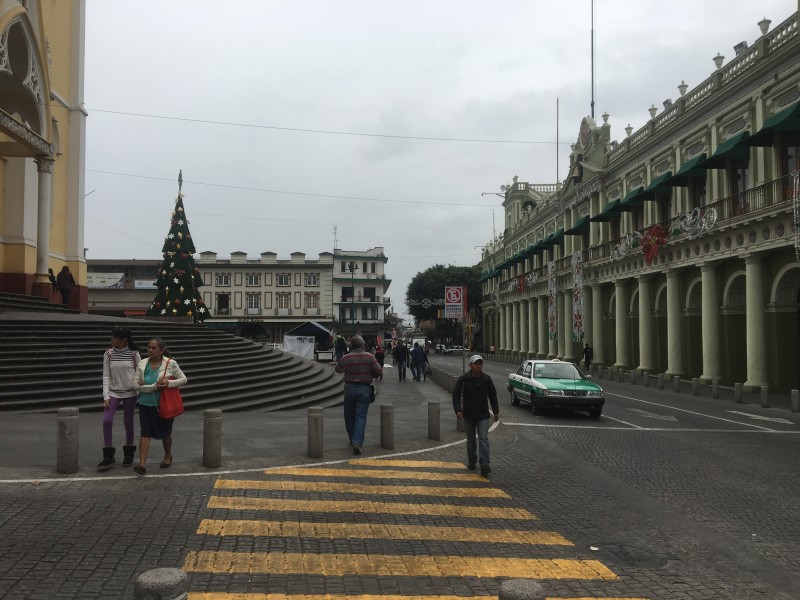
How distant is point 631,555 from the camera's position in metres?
6.11

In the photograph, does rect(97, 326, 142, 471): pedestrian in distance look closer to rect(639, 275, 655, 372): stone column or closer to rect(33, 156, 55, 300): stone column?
rect(33, 156, 55, 300): stone column

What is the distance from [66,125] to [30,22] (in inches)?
281

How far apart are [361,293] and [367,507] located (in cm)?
7736

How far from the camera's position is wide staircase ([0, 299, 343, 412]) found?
13648mm

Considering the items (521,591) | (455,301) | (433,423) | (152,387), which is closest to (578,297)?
(455,301)

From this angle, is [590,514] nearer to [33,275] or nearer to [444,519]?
[444,519]

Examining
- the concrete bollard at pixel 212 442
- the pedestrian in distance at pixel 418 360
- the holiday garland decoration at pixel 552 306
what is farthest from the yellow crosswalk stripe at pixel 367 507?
the holiday garland decoration at pixel 552 306

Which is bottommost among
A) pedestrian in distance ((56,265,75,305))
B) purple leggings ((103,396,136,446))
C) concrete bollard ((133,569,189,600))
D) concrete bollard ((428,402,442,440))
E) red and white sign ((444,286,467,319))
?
concrete bollard ((428,402,442,440))

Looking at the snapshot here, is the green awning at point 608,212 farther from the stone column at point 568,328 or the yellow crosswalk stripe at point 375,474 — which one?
the yellow crosswalk stripe at point 375,474

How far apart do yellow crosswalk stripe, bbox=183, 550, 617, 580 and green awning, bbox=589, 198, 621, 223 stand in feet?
104

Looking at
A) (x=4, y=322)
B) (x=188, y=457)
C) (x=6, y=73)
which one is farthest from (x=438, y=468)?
(x=6, y=73)

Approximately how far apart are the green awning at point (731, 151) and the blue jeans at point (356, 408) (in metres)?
19.1

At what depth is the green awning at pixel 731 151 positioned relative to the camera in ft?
77.0

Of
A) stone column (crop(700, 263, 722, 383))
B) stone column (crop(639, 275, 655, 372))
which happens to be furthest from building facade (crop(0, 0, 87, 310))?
stone column (crop(639, 275, 655, 372))
